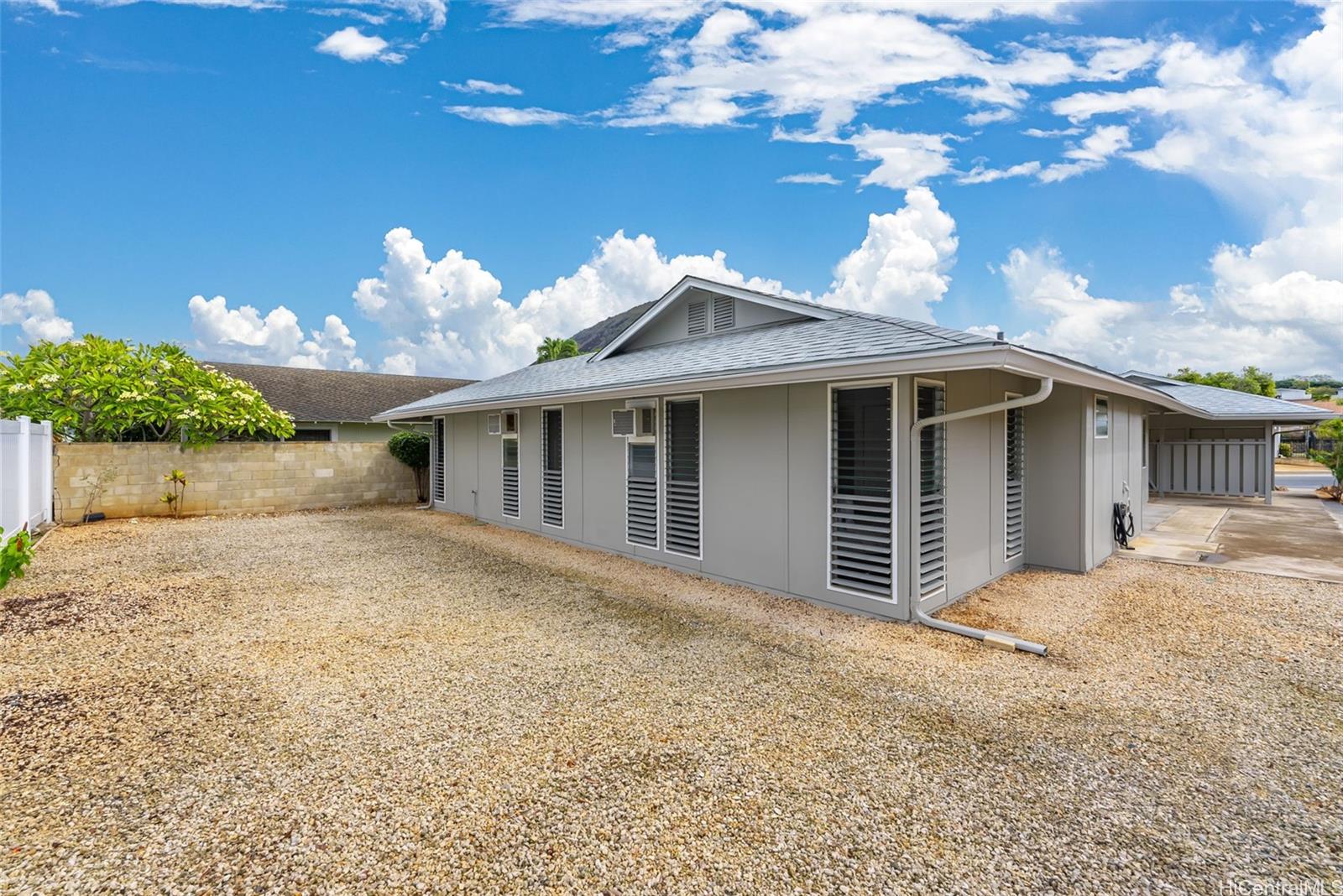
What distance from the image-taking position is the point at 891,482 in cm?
504

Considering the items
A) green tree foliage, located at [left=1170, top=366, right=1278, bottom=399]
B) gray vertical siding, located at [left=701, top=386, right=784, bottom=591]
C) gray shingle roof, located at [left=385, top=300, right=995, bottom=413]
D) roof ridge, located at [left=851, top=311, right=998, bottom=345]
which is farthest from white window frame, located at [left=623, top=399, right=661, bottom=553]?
green tree foliage, located at [left=1170, top=366, right=1278, bottom=399]

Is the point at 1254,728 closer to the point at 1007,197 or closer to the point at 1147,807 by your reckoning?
the point at 1147,807

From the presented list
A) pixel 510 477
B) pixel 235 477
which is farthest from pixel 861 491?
pixel 235 477

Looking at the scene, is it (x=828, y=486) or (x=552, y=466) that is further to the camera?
(x=552, y=466)

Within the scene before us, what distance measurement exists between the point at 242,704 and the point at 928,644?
4.85 m

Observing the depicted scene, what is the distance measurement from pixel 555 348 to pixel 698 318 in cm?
1770

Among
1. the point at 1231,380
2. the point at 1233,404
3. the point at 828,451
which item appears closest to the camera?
the point at 828,451

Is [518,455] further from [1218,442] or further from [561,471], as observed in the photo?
[1218,442]

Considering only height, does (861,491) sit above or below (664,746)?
above

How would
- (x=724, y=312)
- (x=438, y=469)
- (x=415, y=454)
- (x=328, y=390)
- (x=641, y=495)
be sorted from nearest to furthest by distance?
(x=641, y=495)
(x=724, y=312)
(x=438, y=469)
(x=415, y=454)
(x=328, y=390)

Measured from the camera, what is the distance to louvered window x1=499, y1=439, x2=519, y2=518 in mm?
10516

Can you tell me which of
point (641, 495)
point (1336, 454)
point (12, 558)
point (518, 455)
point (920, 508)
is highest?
point (518, 455)

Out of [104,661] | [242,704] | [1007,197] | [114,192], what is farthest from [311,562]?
[1007,197]

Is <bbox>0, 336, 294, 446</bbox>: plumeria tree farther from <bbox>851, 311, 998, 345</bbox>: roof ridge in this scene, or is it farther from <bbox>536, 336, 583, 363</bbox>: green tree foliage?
<bbox>536, 336, 583, 363</bbox>: green tree foliage
